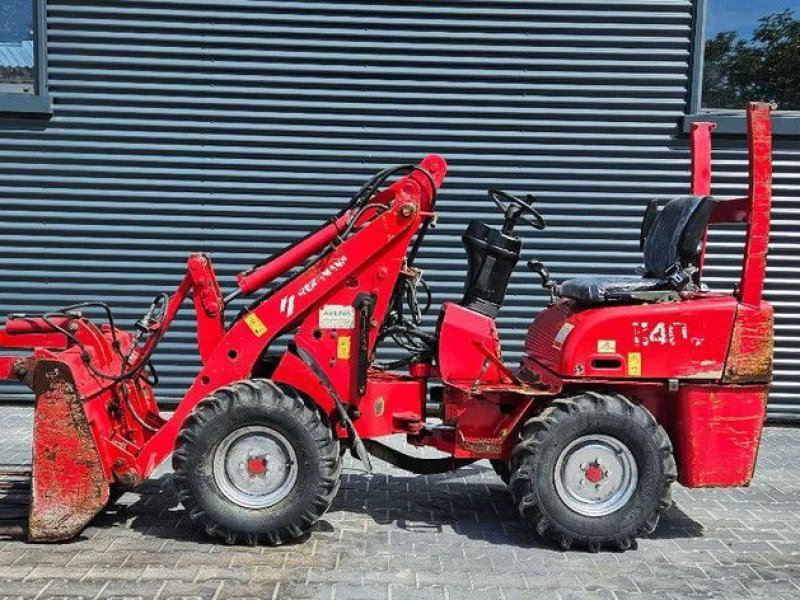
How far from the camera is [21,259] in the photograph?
8711 millimetres

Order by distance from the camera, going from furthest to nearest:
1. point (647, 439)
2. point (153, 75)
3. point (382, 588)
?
point (153, 75) < point (647, 439) < point (382, 588)

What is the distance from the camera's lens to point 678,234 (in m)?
5.44

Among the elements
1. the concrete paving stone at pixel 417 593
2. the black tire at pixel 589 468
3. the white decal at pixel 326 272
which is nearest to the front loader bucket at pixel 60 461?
the white decal at pixel 326 272

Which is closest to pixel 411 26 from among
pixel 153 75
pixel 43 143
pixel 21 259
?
pixel 153 75

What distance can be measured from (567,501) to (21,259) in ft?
20.1

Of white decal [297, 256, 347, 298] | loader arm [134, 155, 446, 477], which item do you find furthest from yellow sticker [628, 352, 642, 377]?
white decal [297, 256, 347, 298]

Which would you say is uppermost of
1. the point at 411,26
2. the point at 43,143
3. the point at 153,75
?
the point at 411,26

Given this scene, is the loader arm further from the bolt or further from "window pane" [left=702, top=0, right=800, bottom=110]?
"window pane" [left=702, top=0, right=800, bottom=110]

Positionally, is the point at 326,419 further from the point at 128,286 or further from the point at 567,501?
the point at 128,286

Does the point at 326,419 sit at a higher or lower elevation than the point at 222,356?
lower

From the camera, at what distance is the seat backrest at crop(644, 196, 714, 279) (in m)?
5.37

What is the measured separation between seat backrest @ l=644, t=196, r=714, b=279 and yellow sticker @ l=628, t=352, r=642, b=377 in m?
0.61

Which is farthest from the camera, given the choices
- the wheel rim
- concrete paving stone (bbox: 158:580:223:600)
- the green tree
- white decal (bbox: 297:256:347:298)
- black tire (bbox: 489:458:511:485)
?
the green tree

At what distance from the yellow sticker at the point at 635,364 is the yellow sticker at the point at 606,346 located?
103 mm
